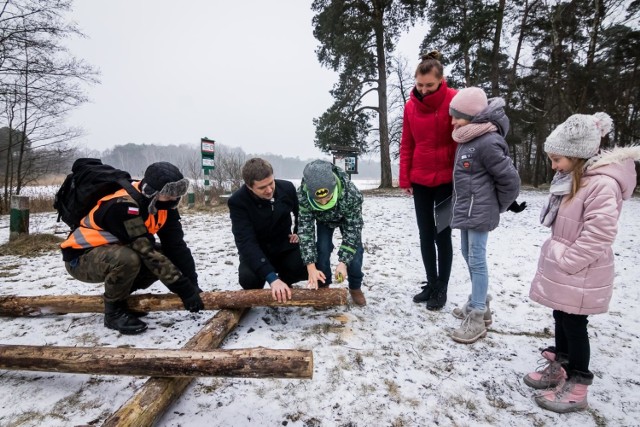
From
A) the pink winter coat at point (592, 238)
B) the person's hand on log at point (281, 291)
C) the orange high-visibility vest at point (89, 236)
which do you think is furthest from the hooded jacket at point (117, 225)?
the pink winter coat at point (592, 238)

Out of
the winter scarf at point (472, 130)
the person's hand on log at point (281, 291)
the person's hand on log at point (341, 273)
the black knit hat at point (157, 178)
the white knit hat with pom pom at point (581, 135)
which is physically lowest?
the person's hand on log at point (281, 291)

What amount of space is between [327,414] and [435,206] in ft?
5.71

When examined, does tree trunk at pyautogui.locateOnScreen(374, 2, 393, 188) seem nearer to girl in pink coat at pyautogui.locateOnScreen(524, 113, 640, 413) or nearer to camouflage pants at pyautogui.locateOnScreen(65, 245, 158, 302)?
girl in pink coat at pyautogui.locateOnScreen(524, 113, 640, 413)

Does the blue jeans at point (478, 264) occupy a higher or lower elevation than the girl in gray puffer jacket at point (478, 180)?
lower

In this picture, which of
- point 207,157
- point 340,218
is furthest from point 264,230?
point 207,157

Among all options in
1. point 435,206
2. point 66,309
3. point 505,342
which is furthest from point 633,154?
point 66,309

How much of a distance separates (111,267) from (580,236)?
2.88m

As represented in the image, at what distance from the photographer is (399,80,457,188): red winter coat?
245cm

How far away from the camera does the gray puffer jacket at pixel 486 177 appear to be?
211 cm

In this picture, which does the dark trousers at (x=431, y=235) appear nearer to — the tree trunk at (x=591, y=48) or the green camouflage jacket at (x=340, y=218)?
the green camouflage jacket at (x=340, y=218)

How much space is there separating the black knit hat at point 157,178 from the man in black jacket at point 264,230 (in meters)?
0.48

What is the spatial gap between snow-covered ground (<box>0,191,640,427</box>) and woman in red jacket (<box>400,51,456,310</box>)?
1.33ft

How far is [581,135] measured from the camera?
1607 millimetres

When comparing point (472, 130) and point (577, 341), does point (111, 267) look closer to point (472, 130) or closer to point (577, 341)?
point (472, 130)
